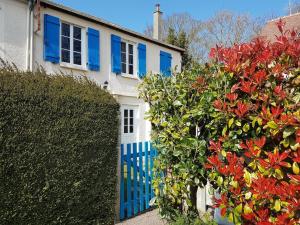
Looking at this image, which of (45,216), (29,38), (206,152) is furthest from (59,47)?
(206,152)

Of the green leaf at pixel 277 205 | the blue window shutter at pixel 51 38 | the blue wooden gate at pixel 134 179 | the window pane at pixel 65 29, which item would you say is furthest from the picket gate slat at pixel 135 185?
the window pane at pixel 65 29

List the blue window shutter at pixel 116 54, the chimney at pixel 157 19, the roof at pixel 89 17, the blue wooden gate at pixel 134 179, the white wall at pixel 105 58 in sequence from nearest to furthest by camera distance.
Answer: the blue wooden gate at pixel 134 179
the white wall at pixel 105 58
the roof at pixel 89 17
the blue window shutter at pixel 116 54
the chimney at pixel 157 19

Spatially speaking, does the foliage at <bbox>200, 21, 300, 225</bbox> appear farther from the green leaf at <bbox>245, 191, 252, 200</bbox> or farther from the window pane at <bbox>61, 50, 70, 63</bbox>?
the window pane at <bbox>61, 50, 70, 63</bbox>

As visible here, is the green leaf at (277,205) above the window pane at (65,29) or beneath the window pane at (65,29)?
beneath

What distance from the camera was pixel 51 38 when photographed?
10.3 meters

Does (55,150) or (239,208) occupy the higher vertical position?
(55,150)

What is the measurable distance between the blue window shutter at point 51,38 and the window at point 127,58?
362 cm

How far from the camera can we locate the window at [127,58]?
1348 cm

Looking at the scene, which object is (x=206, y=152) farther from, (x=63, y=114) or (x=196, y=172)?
(x=63, y=114)

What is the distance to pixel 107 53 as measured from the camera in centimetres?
1257

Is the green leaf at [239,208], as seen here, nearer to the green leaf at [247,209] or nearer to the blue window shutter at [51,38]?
the green leaf at [247,209]

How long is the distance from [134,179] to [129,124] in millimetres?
7847

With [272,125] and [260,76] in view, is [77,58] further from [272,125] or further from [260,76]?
[272,125]

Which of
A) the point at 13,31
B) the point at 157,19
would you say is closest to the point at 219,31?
the point at 157,19
